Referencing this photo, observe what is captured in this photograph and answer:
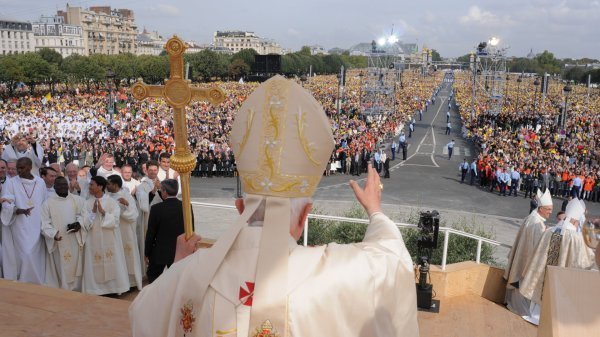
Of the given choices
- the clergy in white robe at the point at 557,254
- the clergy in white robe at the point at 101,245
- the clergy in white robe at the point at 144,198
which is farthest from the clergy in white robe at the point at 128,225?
the clergy in white robe at the point at 557,254

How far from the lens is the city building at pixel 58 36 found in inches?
4975

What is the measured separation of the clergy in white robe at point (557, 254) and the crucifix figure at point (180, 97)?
4684 mm

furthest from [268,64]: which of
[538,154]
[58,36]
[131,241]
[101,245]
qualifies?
[58,36]

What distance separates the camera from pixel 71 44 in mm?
127875

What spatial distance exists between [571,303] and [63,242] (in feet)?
17.3

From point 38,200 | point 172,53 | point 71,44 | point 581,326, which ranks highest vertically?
point 71,44

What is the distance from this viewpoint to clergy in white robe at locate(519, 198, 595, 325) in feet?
19.2

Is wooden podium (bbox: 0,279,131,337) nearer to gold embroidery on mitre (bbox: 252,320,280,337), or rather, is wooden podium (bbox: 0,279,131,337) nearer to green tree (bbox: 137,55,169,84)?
gold embroidery on mitre (bbox: 252,320,280,337)

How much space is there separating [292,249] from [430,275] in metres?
4.62

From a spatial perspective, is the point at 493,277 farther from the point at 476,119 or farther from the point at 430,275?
the point at 476,119

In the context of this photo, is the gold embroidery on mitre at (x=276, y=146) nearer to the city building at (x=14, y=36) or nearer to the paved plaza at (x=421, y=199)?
the paved plaza at (x=421, y=199)

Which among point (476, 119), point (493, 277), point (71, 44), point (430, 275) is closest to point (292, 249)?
point (430, 275)

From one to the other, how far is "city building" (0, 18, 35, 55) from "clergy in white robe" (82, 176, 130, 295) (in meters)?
124

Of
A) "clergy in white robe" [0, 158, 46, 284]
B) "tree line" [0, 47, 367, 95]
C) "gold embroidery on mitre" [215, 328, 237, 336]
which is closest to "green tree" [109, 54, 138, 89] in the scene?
"tree line" [0, 47, 367, 95]
